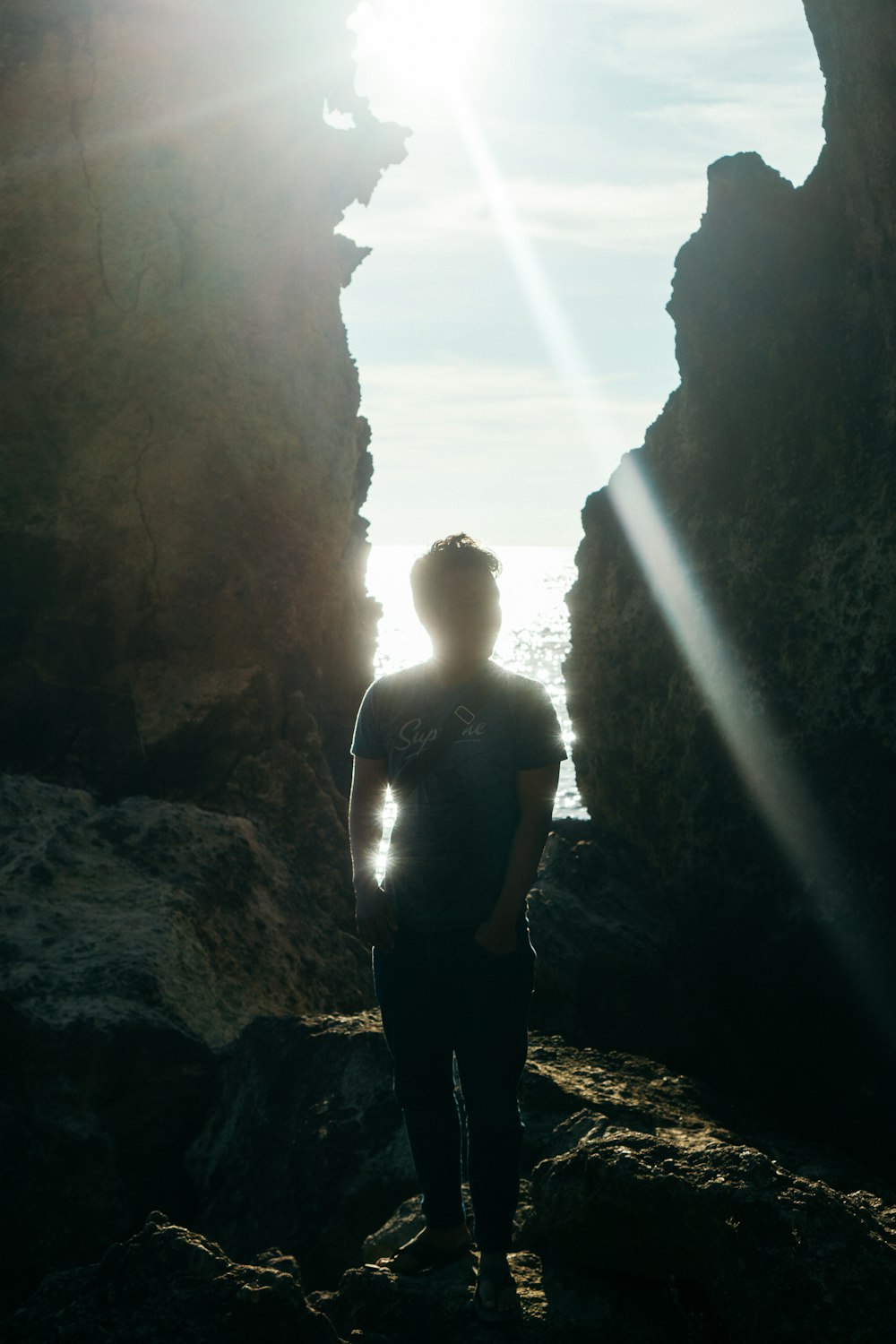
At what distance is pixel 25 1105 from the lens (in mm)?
4680

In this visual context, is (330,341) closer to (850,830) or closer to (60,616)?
(60,616)

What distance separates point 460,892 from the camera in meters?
3.09

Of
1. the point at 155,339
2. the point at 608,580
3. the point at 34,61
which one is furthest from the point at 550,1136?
the point at 34,61

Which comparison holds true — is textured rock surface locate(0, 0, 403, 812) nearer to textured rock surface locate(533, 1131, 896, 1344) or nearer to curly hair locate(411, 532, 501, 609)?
curly hair locate(411, 532, 501, 609)

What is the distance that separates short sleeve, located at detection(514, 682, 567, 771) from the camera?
3.09 metres

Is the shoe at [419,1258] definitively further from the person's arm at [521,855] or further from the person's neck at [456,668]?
the person's neck at [456,668]

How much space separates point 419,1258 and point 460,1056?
23.3 inches

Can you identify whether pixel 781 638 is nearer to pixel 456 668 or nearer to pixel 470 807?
pixel 456 668

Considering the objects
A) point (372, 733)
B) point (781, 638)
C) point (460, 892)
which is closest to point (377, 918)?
point (460, 892)

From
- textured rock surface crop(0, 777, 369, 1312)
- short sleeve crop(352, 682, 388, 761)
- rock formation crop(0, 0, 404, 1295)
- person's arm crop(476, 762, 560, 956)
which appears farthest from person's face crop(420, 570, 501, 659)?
rock formation crop(0, 0, 404, 1295)

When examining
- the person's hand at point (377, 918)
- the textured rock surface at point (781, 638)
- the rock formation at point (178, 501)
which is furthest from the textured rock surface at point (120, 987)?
the person's hand at point (377, 918)

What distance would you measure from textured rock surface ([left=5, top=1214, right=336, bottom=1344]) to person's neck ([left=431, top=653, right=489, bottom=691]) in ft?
5.08

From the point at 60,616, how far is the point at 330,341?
4119 millimetres

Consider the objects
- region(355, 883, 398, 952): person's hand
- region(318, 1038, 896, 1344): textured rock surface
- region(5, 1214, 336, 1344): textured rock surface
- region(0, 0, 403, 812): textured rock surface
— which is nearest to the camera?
region(5, 1214, 336, 1344): textured rock surface
